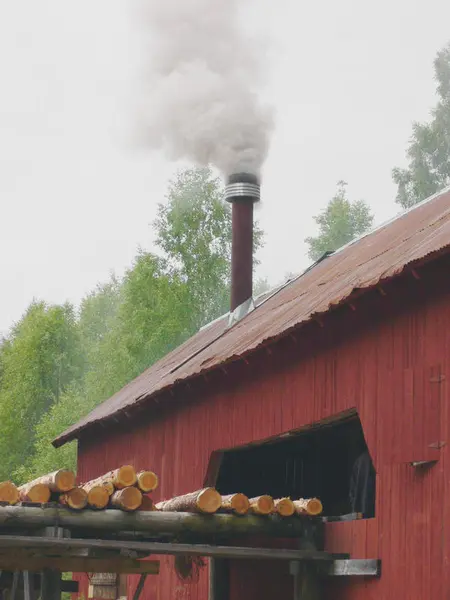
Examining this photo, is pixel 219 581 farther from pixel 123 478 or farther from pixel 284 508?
pixel 123 478

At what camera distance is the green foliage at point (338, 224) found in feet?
180

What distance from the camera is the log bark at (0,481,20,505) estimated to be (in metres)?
10.7

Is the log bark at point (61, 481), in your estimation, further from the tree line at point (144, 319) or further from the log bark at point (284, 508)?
the tree line at point (144, 319)

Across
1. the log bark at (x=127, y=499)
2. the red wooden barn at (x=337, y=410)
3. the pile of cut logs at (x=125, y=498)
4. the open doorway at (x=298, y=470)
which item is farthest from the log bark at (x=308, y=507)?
the open doorway at (x=298, y=470)

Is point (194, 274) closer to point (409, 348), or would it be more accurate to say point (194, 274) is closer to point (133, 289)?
point (133, 289)

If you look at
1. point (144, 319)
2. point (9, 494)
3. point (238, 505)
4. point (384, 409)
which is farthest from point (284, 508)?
point (144, 319)

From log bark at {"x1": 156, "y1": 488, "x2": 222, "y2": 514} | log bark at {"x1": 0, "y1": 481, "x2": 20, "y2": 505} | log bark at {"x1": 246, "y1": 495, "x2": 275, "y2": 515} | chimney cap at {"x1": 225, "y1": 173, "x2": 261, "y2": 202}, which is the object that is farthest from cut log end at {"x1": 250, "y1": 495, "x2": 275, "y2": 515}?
chimney cap at {"x1": 225, "y1": 173, "x2": 261, "y2": 202}

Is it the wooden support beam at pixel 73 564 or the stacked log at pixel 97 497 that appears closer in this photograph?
the stacked log at pixel 97 497

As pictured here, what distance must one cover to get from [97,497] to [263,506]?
1.58 meters

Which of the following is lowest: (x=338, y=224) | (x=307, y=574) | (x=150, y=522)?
(x=307, y=574)

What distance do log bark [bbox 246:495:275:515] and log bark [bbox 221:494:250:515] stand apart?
0.36 feet

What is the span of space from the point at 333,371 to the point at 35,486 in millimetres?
3093

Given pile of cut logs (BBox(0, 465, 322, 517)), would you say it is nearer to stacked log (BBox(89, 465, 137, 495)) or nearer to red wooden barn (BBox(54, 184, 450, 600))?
stacked log (BBox(89, 465, 137, 495))

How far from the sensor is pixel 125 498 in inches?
431
